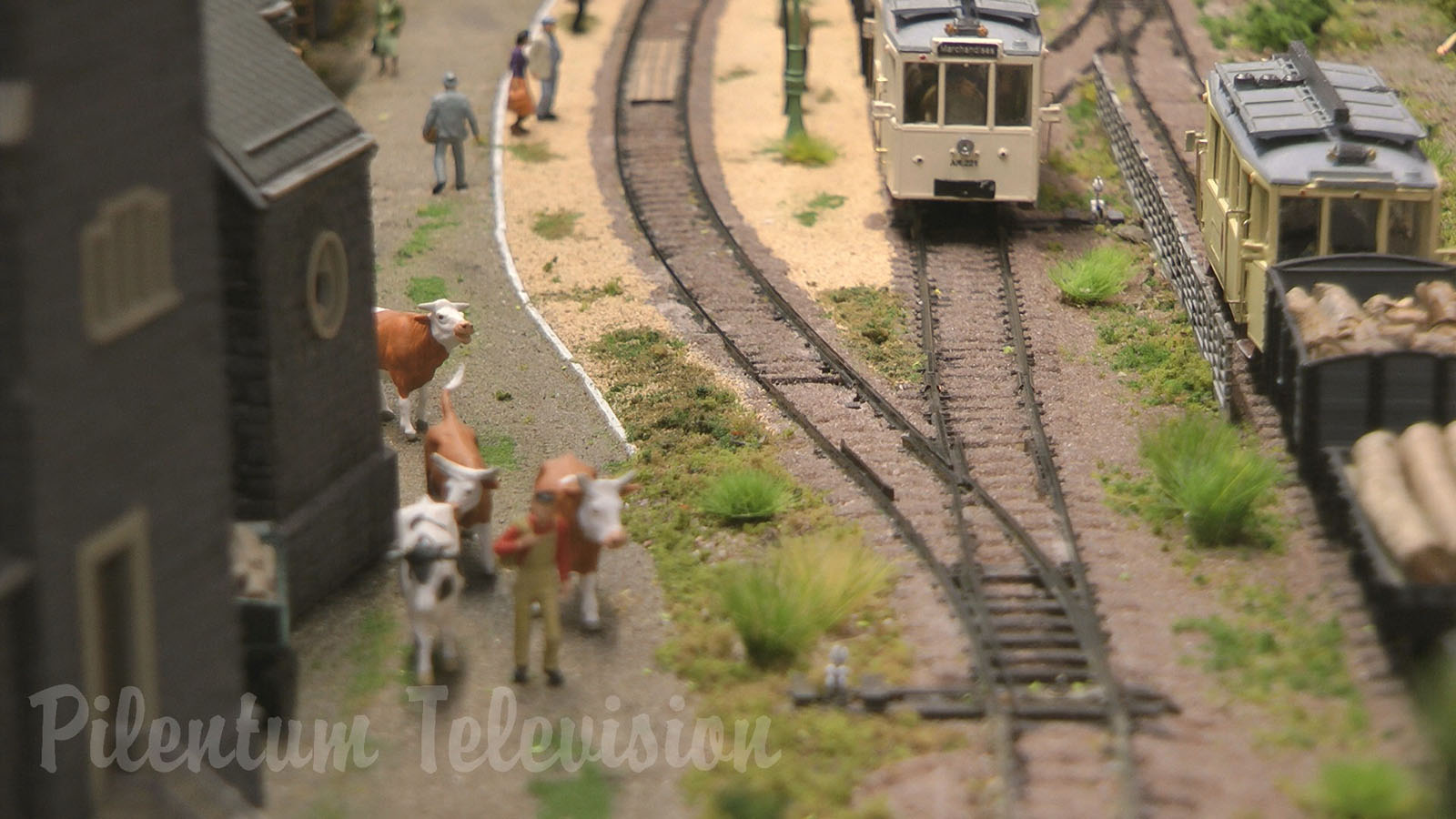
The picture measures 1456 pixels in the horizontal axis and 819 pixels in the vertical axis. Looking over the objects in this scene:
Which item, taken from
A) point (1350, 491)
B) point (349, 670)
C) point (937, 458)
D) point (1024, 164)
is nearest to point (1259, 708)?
point (1350, 491)

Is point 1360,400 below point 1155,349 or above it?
above

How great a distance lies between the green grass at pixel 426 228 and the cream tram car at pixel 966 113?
19.1ft

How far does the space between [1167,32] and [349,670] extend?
21.7m

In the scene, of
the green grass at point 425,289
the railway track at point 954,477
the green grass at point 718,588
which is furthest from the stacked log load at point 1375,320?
the green grass at point 425,289

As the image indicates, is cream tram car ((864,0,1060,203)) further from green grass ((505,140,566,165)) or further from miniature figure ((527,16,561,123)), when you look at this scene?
miniature figure ((527,16,561,123))

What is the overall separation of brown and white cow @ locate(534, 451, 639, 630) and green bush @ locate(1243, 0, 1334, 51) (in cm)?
1901

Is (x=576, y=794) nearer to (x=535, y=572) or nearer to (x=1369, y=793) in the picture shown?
(x=535, y=572)

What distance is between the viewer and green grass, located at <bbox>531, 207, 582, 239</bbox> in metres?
23.9

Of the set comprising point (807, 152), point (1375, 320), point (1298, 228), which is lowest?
point (807, 152)

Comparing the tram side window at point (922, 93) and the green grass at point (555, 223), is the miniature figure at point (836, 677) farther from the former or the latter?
the green grass at point (555, 223)

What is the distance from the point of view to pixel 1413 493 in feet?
44.6

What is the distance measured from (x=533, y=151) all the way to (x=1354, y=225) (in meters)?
13.1

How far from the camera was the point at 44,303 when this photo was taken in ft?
31.2

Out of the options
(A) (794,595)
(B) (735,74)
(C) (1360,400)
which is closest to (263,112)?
(A) (794,595)
